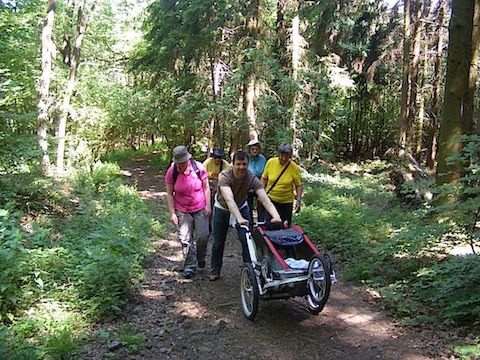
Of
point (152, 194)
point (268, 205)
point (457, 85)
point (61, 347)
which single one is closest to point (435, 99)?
point (152, 194)

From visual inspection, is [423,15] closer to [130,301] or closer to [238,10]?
[238,10]

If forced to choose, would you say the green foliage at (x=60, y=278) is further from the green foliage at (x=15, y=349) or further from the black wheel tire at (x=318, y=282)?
the black wheel tire at (x=318, y=282)

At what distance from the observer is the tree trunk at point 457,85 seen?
7863 mm

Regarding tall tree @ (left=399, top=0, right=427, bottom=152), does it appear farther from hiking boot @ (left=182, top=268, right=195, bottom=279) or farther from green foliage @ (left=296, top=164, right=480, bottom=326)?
hiking boot @ (left=182, top=268, right=195, bottom=279)

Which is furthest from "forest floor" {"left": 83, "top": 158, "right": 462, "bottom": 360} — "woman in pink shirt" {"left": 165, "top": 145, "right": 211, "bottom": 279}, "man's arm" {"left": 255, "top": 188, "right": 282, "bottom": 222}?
"man's arm" {"left": 255, "top": 188, "right": 282, "bottom": 222}

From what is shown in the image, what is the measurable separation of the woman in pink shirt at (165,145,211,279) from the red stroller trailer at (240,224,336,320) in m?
1.42

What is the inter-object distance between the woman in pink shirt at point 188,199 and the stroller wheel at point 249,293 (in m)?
1.61

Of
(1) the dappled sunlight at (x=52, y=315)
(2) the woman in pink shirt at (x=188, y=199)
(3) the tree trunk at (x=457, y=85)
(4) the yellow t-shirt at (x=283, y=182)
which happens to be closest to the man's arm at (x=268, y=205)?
(2) the woman in pink shirt at (x=188, y=199)

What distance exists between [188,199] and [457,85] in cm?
507

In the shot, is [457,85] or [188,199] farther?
[457,85]

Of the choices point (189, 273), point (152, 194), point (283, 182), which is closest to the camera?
point (189, 273)

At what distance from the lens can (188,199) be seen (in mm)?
7055

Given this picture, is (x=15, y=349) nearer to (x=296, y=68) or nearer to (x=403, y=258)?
(x=403, y=258)

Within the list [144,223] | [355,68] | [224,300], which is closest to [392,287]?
[224,300]
